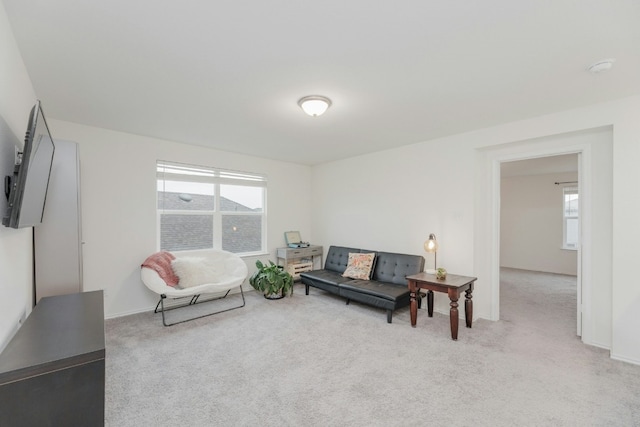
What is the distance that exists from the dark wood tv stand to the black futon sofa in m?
2.90

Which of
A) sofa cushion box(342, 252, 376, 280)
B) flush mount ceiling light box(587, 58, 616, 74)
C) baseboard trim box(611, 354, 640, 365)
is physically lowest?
baseboard trim box(611, 354, 640, 365)

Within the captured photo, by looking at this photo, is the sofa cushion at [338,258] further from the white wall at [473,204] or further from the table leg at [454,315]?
the table leg at [454,315]

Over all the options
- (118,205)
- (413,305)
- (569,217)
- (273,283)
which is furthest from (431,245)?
(569,217)

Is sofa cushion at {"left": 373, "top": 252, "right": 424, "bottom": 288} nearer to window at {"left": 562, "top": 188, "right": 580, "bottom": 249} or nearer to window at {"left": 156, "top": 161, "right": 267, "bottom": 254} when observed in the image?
window at {"left": 156, "top": 161, "right": 267, "bottom": 254}

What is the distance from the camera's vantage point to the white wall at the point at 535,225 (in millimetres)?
6711

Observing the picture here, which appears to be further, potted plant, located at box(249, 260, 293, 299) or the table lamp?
potted plant, located at box(249, 260, 293, 299)

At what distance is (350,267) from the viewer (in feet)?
15.1

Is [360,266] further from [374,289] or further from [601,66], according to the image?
[601,66]

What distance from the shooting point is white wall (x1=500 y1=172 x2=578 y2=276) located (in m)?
6.71

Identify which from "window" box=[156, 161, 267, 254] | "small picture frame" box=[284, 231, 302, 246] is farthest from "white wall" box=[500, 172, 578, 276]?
"window" box=[156, 161, 267, 254]

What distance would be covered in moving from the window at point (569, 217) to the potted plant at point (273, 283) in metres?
6.53

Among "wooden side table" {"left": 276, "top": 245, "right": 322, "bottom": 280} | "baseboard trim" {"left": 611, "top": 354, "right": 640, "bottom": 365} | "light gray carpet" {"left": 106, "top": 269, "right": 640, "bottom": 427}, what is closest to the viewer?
"light gray carpet" {"left": 106, "top": 269, "right": 640, "bottom": 427}

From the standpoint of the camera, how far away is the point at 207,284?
12.3 feet

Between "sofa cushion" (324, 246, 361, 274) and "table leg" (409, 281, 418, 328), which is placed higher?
"sofa cushion" (324, 246, 361, 274)
